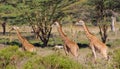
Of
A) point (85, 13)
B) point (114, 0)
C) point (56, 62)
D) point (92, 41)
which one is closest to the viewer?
point (56, 62)

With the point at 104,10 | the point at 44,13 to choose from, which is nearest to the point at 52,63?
the point at 44,13

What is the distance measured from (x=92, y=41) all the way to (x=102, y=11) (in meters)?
9.73

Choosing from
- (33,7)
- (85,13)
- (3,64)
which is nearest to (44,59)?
(3,64)

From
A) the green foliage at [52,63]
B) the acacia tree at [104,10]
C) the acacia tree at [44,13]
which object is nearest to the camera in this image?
the green foliage at [52,63]

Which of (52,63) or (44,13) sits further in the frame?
(44,13)

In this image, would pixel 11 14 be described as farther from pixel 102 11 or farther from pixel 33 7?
pixel 102 11

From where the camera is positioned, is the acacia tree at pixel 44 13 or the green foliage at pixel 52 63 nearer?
the green foliage at pixel 52 63

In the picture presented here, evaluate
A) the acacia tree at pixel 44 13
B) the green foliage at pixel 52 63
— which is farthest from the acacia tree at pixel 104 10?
the green foliage at pixel 52 63

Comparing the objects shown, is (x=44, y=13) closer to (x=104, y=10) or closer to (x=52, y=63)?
(x=104, y=10)

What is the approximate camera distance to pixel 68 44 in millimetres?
13188

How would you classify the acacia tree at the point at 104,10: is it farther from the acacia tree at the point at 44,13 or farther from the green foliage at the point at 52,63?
the green foliage at the point at 52,63

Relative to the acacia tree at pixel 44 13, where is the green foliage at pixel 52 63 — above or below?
above

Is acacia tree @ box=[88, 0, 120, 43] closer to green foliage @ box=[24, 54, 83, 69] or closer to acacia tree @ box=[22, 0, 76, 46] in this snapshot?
acacia tree @ box=[22, 0, 76, 46]

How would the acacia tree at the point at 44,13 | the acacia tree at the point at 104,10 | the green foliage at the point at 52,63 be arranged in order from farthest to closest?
the acacia tree at the point at 44,13
the acacia tree at the point at 104,10
the green foliage at the point at 52,63
